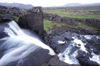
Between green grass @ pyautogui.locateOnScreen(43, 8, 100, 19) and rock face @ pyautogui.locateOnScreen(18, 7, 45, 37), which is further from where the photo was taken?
green grass @ pyautogui.locateOnScreen(43, 8, 100, 19)

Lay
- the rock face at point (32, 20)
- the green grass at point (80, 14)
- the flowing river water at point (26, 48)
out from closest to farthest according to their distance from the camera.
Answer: the flowing river water at point (26, 48), the rock face at point (32, 20), the green grass at point (80, 14)

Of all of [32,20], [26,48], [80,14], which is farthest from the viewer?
[80,14]

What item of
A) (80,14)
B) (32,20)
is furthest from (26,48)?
(80,14)

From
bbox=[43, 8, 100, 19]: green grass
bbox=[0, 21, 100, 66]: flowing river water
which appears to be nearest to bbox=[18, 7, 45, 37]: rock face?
bbox=[0, 21, 100, 66]: flowing river water

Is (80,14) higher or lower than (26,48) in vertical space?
lower

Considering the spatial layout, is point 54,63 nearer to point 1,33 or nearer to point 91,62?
point 1,33

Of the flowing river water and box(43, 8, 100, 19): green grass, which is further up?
the flowing river water

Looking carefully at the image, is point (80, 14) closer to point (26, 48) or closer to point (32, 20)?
point (32, 20)

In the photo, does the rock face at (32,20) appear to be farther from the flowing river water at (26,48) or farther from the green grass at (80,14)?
the green grass at (80,14)

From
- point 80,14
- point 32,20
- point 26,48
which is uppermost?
point 32,20

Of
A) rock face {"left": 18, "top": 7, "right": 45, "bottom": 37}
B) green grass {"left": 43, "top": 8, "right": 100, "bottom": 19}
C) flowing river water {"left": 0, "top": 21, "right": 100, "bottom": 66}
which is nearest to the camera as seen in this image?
A: flowing river water {"left": 0, "top": 21, "right": 100, "bottom": 66}

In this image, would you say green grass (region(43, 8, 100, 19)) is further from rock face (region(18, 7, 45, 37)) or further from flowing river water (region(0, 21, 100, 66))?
rock face (region(18, 7, 45, 37))

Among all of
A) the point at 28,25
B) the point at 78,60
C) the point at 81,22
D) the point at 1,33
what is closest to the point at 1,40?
the point at 1,33

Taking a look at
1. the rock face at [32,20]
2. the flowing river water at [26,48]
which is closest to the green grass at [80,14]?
the flowing river water at [26,48]
